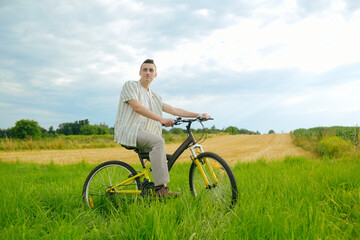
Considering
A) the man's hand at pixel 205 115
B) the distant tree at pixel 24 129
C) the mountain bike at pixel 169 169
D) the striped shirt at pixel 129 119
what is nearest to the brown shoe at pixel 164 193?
the mountain bike at pixel 169 169

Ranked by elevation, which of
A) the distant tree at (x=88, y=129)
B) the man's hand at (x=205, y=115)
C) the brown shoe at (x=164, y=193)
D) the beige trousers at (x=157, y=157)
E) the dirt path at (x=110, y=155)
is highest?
the distant tree at (x=88, y=129)

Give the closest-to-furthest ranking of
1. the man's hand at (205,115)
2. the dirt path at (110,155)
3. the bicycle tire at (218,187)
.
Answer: the bicycle tire at (218,187)
the man's hand at (205,115)
the dirt path at (110,155)

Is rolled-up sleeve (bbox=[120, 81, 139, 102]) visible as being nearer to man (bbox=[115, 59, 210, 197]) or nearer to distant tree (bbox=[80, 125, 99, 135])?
man (bbox=[115, 59, 210, 197])

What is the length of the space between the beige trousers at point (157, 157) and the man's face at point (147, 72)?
34.9 inches

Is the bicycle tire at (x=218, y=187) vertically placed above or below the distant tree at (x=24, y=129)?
below

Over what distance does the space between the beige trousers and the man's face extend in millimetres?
885

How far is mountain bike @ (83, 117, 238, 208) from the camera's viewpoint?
10.8 ft

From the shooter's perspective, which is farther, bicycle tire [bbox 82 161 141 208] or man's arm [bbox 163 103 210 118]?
man's arm [bbox 163 103 210 118]

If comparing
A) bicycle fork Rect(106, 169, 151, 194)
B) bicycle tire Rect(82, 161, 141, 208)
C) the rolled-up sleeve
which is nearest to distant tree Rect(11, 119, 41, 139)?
bicycle tire Rect(82, 161, 141, 208)

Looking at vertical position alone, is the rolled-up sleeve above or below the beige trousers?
above

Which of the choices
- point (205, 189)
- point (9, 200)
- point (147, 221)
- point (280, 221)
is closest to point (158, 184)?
point (205, 189)

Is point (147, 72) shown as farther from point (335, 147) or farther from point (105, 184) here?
point (335, 147)

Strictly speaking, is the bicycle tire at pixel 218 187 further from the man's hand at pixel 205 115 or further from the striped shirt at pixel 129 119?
the striped shirt at pixel 129 119

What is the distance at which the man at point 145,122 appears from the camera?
3.57m
